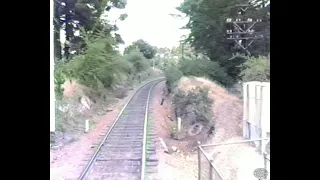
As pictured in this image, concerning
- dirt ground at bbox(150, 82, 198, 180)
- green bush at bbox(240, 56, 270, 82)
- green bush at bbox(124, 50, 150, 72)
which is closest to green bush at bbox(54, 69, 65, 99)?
green bush at bbox(124, 50, 150, 72)

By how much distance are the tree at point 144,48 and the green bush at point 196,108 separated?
268 mm

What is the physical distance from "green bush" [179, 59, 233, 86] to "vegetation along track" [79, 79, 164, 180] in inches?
5.8

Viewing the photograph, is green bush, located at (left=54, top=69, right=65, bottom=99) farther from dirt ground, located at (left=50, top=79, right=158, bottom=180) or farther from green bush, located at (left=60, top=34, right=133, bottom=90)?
→ dirt ground, located at (left=50, top=79, right=158, bottom=180)

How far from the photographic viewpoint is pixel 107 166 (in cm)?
140

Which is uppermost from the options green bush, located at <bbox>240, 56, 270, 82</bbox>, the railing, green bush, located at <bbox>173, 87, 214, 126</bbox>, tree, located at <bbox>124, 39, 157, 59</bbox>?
tree, located at <bbox>124, 39, 157, 59</bbox>

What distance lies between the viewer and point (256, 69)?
1342 millimetres

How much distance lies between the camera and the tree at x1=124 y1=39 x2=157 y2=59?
1.47 meters

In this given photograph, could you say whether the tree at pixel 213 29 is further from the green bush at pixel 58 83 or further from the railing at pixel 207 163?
the green bush at pixel 58 83

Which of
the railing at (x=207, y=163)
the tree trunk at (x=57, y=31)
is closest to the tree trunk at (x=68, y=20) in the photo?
the tree trunk at (x=57, y=31)

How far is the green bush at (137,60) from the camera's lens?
1497 millimetres
